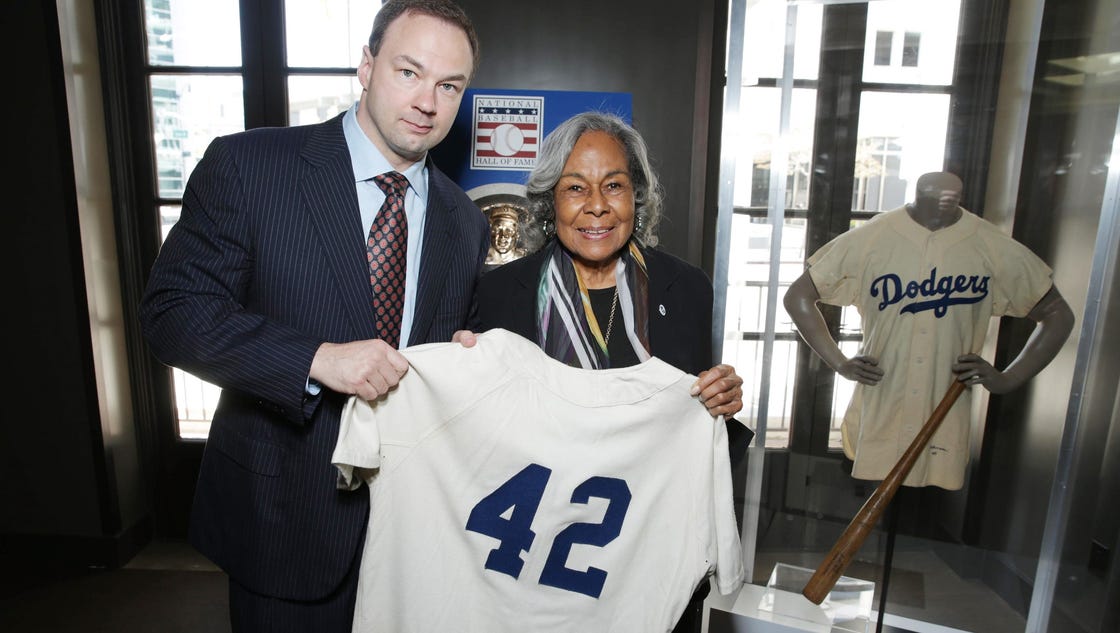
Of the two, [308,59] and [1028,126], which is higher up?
[308,59]

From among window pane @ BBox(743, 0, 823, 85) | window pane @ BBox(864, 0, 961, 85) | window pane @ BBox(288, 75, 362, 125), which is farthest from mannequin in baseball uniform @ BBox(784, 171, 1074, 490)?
window pane @ BBox(288, 75, 362, 125)

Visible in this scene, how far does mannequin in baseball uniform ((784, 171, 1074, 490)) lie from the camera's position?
175cm

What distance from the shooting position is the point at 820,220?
1957 millimetres

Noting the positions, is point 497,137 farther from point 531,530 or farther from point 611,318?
point 531,530

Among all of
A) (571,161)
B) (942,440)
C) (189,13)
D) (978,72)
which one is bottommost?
A: (942,440)

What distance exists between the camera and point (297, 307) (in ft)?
3.90

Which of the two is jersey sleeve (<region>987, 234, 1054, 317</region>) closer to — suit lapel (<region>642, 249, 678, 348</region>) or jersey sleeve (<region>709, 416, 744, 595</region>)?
suit lapel (<region>642, 249, 678, 348</region>)

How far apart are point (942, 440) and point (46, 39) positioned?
11.2 ft

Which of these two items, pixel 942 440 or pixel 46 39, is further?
pixel 46 39

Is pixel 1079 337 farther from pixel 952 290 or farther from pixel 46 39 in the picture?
pixel 46 39

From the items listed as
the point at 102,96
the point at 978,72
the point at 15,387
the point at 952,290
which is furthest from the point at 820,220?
the point at 15,387

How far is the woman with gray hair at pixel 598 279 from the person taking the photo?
138 cm

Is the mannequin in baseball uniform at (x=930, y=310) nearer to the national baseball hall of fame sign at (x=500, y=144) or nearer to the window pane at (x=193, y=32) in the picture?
the national baseball hall of fame sign at (x=500, y=144)

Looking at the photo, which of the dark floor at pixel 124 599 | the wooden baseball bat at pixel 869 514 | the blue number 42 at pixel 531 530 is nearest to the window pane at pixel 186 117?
the dark floor at pixel 124 599
